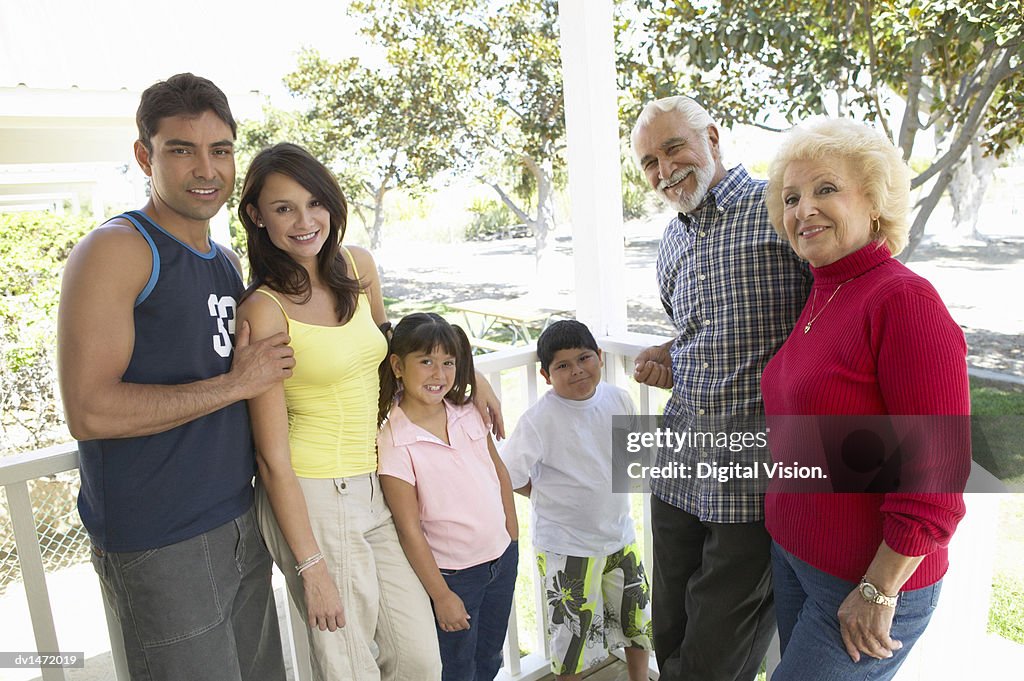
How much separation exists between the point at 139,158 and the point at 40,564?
38.2 inches

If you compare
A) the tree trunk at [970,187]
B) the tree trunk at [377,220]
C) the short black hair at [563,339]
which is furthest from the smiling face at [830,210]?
the tree trunk at [377,220]

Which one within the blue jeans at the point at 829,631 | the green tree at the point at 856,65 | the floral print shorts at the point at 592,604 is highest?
the green tree at the point at 856,65

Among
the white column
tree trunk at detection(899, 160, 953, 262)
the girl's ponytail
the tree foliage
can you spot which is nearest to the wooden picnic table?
tree trunk at detection(899, 160, 953, 262)

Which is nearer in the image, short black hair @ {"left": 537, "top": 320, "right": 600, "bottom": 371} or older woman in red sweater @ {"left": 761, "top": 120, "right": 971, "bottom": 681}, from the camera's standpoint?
older woman in red sweater @ {"left": 761, "top": 120, "right": 971, "bottom": 681}

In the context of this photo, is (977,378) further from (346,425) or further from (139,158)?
(139,158)

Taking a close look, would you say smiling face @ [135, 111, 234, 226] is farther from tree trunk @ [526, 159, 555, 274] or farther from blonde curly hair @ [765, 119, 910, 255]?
tree trunk @ [526, 159, 555, 274]

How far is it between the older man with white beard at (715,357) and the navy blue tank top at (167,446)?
→ 1.14 metres

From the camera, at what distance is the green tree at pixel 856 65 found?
4.13 meters

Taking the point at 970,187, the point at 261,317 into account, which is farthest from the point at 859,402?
the point at 970,187

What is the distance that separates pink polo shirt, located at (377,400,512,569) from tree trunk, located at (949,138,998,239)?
427cm

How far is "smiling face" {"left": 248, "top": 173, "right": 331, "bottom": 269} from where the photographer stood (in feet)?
4.98

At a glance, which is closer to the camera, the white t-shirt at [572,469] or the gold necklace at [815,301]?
the gold necklace at [815,301]

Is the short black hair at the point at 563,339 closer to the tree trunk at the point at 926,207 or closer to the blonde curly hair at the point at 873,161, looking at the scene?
the blonde curly hair at the point at 873,161

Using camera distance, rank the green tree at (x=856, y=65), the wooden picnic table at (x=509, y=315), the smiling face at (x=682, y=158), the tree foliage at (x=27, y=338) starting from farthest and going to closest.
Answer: the wooden picnic table at (x=509, y=315) → the tree foliage at (x=27, y=338) → the green tree at (x=856, y=65) → the smiling face at (x=682, y=158)
